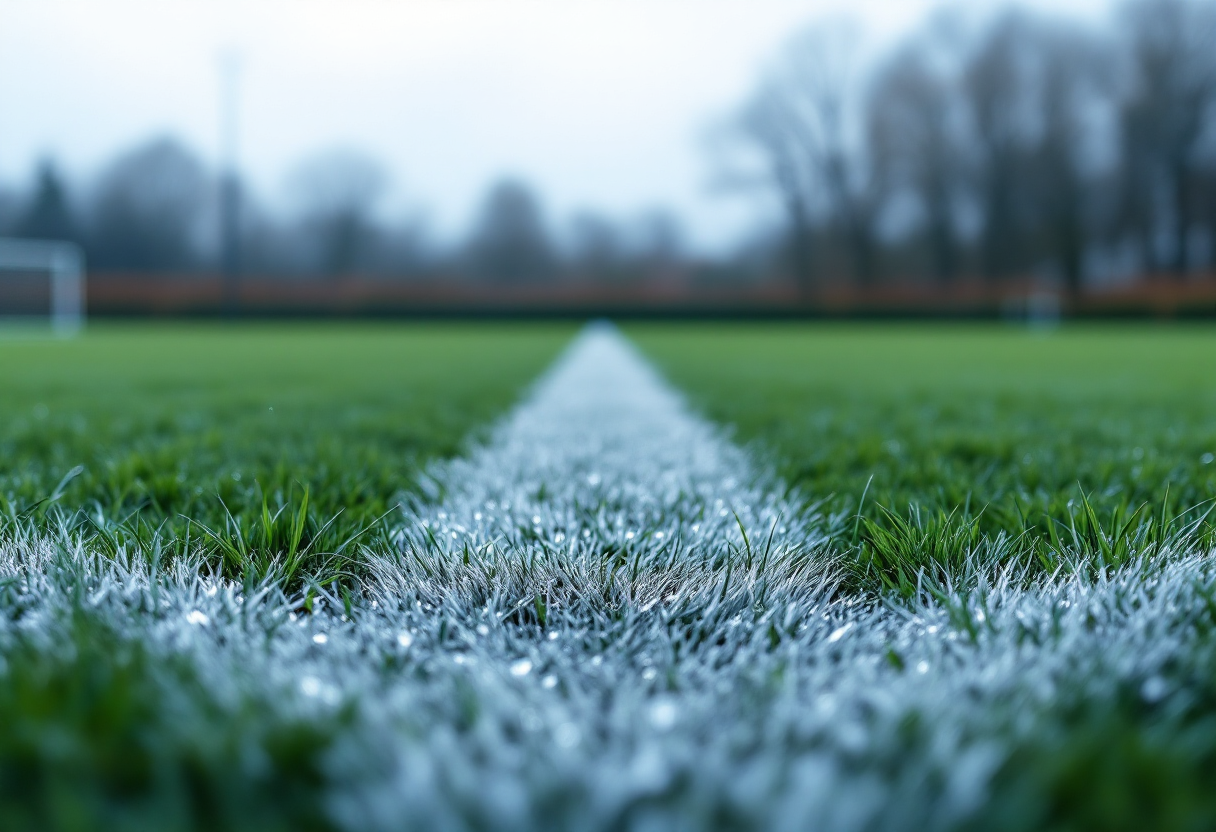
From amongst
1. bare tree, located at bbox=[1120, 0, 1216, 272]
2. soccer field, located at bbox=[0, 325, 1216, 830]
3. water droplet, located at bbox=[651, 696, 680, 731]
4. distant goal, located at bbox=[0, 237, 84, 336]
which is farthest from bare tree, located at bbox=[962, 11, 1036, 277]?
water droplet, located at bbox=[651, 696, 680, 731]

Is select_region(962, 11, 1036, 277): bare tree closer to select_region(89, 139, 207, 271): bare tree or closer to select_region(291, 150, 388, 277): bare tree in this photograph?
select_region(291, 150, 388, 277): bare tree

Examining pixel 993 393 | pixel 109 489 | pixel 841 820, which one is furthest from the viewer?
pixel 993 393

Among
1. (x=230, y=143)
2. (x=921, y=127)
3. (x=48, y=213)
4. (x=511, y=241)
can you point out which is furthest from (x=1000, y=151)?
(x=48, y=213)

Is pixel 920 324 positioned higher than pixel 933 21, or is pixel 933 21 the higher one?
pixel 933 21

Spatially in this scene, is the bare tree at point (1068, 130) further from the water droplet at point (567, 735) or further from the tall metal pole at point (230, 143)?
the water droplet at point (567, 735)

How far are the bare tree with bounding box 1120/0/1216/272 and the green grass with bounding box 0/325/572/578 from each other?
117 ft

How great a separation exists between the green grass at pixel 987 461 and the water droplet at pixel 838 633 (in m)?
0.18

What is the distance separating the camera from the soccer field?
0.56m

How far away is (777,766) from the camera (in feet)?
1.92

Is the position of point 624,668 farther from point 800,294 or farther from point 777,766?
point 800,294

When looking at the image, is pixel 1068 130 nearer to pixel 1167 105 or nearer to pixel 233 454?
pixel 1167 105

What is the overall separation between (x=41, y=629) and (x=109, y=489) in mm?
919

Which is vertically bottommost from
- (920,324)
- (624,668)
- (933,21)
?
(624,668)

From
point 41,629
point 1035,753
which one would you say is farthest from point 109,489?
point 1035,753
